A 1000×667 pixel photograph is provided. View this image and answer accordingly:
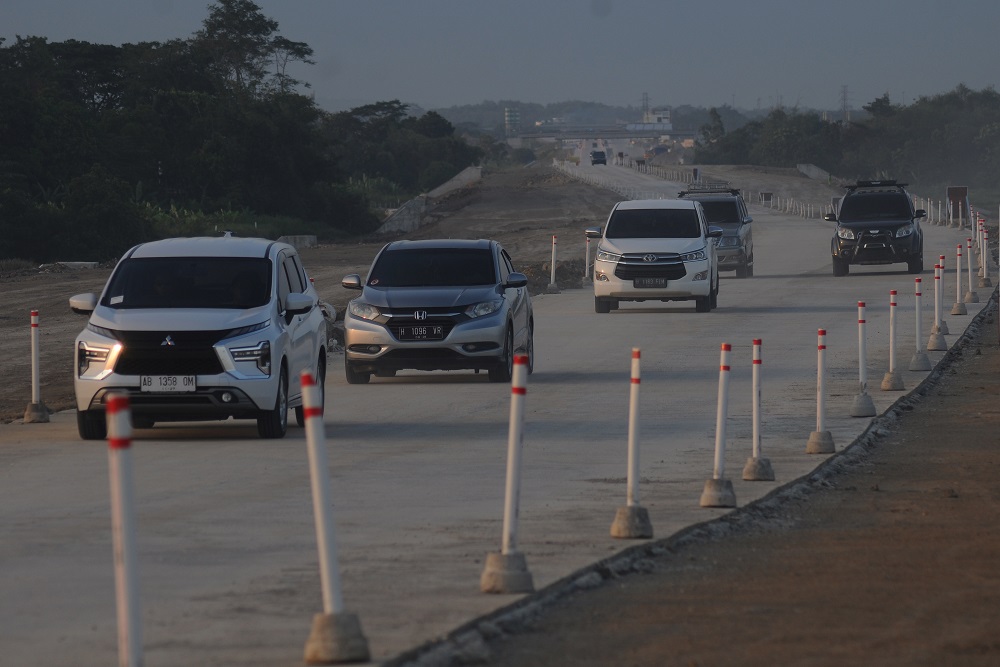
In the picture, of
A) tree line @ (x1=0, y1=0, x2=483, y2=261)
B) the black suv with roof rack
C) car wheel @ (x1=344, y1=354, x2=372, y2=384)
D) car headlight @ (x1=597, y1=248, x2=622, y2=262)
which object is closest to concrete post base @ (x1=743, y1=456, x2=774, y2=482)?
car wheel @ (x1=344, y1=354, x2=372, y2=384)

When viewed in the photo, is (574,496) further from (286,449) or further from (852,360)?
(852,360)

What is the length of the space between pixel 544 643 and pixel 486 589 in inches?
39.6

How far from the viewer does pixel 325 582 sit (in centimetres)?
691

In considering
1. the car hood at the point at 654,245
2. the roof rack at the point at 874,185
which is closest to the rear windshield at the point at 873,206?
the roof rack at the point at 874,185

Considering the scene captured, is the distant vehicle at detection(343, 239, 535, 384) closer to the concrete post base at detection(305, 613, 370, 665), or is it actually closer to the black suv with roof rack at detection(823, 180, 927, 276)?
the concrete post base at detection(305, 613, 370, 665)

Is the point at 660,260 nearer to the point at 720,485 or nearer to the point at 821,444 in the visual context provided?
the point at 821,444

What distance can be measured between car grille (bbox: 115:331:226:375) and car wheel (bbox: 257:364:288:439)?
2.20 ft

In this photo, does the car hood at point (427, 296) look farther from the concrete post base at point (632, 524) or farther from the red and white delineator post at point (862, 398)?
the concrete post base at point (632, 524)

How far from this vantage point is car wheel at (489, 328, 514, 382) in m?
20.9

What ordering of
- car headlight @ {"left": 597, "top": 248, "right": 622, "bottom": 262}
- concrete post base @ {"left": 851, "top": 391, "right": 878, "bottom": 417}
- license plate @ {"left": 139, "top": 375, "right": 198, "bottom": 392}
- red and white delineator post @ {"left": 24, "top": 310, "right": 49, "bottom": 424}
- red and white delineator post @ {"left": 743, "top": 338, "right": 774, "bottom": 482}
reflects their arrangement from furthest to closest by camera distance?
1. car headlight @ {"left": 597, "top": 248, "right": 622, "bottom": 262}
2. red and white delineator post @ {"left": 24, "top": 310, "right": 49, "bottom": 424}
3. concrete post base @ {"left": 851, "top": 391, "right": 878, "bottom": 417}
4. license plate @ {"left": 139, "top": 375, "right": 198, "bottom": 392}
5. red and white delineator post @ {"left": 743, "top": 338, "right": 774, "bottom": 482}

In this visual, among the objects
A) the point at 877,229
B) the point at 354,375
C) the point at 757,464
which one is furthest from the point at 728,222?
the point at 757,464

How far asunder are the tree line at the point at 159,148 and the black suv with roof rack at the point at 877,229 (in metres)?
30.8

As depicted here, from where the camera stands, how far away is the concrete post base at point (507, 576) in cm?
848

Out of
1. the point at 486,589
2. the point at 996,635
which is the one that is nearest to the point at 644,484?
the point at 486,589
